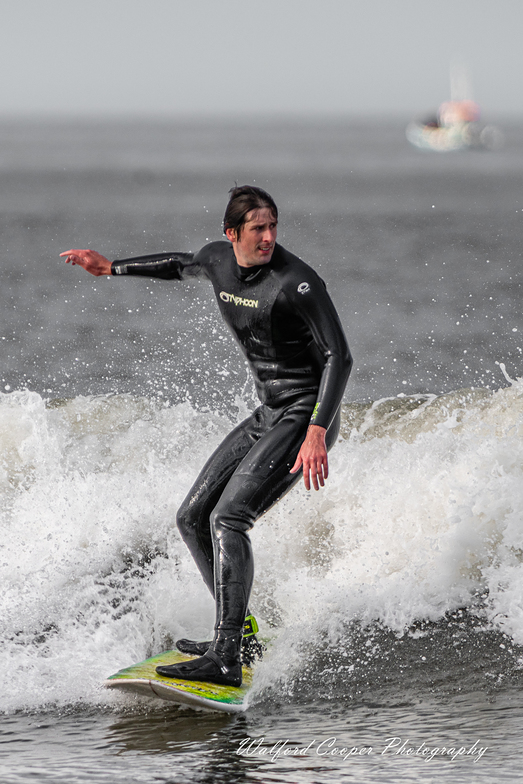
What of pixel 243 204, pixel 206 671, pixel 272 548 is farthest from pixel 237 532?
pixel 272 548

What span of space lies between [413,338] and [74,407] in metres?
8.23

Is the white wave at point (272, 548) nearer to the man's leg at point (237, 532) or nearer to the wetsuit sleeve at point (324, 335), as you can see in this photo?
the man's leg at point (237, 532)

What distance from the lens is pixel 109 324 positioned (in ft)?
52.8

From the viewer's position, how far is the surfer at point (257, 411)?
413 centimetres

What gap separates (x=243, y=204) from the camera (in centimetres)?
415

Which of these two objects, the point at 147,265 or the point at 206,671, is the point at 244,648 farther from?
the point at 147,265

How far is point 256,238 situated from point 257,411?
92 cm

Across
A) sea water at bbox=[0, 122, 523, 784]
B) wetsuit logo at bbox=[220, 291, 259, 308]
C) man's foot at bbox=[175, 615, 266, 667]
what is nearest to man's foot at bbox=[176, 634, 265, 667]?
man's foot at bbox=[175, 615, 266, 667]

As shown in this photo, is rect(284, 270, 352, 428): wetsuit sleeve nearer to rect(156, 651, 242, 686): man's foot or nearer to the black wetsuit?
the black wetsuit

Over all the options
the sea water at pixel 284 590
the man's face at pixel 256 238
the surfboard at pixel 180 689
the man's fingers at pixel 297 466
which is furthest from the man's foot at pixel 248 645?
the man's face at pixel 256 238

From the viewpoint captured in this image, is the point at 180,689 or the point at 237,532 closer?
the point at 180,689

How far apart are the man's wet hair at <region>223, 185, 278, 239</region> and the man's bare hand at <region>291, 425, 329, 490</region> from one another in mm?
1010

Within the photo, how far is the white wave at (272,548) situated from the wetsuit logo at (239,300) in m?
1.82

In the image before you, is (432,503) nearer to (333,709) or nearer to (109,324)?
(333,709)
